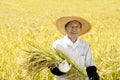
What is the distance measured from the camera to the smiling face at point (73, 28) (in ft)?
13.2

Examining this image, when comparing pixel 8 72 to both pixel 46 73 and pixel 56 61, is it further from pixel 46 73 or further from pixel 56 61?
pixel 56 61

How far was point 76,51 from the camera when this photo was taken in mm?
4047

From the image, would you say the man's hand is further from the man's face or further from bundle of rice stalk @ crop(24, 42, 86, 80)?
the man's face

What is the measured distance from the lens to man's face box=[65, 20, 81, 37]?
4.03 meters

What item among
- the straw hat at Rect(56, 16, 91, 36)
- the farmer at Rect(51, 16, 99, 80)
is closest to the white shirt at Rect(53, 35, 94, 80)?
the farmer at Rect(51, 16, 99, 80)

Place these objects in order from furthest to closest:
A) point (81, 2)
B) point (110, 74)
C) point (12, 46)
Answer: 1. point (81, 2)
2. point (12, 46)
3. point (110, 74)

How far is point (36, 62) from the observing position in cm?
402

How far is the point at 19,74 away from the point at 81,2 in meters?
29.4

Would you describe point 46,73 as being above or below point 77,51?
below

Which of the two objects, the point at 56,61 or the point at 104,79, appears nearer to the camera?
the point at 56,61

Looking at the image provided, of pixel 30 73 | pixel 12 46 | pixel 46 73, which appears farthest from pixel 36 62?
pixel 12 46

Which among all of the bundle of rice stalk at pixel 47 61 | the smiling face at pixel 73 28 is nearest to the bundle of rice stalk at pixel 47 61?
the bundle of rice stalk at pixel 47 61

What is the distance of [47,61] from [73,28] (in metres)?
0.35

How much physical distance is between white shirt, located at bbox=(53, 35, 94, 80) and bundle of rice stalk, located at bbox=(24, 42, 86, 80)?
69 mm
